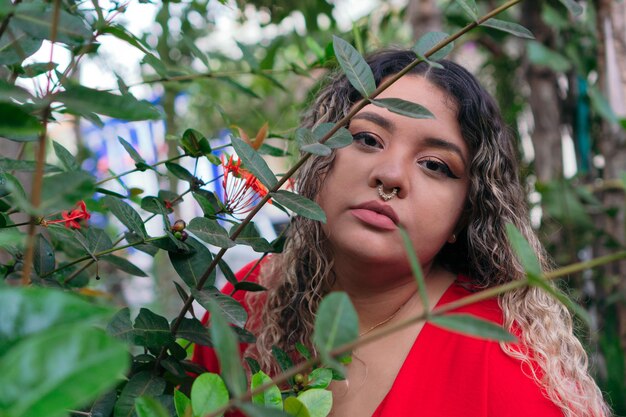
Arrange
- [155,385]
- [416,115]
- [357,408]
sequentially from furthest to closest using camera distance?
[357,408], [155,385], [416,115]

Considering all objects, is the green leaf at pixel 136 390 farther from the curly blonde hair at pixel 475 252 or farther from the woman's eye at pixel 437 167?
the woman's eye at pixel 437 167

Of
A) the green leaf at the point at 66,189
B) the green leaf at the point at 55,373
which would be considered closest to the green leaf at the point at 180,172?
the green leaf at the point at 66,189

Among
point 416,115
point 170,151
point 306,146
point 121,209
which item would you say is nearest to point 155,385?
point 121,209

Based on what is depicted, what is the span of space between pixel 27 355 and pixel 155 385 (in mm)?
559

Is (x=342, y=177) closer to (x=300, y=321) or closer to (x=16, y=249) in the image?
(x=300, y=321)

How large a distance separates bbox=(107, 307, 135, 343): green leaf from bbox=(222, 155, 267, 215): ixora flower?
22 cm

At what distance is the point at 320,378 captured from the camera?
904mm

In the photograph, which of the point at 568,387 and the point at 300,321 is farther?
the point at 300,321

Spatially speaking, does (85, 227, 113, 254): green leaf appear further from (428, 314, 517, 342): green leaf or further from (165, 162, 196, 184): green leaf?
(428, 314, 517, 342): green leaf

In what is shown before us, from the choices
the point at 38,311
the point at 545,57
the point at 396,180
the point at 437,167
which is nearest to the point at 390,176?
the point at 396,180

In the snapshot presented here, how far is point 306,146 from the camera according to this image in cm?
77

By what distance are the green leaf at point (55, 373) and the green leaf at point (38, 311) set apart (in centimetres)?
4

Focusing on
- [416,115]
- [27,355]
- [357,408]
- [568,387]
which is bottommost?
[357,408]

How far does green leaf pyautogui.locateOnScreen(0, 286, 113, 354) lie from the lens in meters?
0.39
